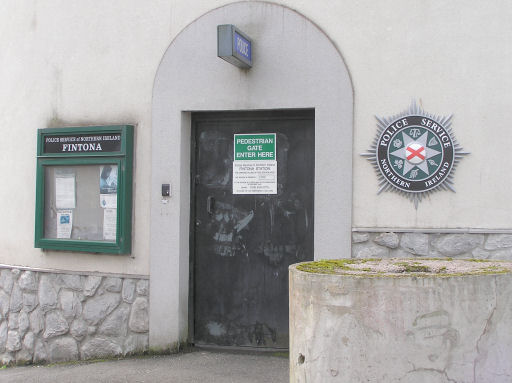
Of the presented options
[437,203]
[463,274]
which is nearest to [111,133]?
[437,203]

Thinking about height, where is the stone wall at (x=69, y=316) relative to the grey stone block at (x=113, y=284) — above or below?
below

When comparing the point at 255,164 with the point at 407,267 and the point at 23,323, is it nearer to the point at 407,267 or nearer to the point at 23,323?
the point at 407,267

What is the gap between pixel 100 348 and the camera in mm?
6578

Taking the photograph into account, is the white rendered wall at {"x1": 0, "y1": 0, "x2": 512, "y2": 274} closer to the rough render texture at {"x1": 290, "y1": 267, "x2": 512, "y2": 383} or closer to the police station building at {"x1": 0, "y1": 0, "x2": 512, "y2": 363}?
the police station building at {"x1": 0, "y1": 0, "x2": 512, "y2": 363}

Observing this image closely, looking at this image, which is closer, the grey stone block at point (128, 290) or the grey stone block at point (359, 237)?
the grey stone block at point (359, 237)

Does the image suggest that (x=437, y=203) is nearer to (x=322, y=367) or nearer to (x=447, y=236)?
(x=447, y=236)

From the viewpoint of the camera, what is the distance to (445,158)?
5.61m

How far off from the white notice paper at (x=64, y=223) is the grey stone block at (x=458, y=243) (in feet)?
12.7

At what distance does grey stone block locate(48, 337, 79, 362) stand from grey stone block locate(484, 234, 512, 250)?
4.24 metres

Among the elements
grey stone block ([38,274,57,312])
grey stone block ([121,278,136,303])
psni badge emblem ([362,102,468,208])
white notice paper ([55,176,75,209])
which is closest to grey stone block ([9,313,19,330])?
grey stone block ([38,274,57,312])

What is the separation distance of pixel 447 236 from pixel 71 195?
155 inches

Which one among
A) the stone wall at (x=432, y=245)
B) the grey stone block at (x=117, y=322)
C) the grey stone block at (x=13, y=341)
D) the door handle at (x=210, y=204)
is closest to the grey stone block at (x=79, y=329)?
the grey stone block at (x=117, y=322)

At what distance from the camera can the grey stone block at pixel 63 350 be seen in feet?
22.0

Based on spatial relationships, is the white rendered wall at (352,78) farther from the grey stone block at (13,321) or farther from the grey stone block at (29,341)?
the grey stone block at (29,341)
